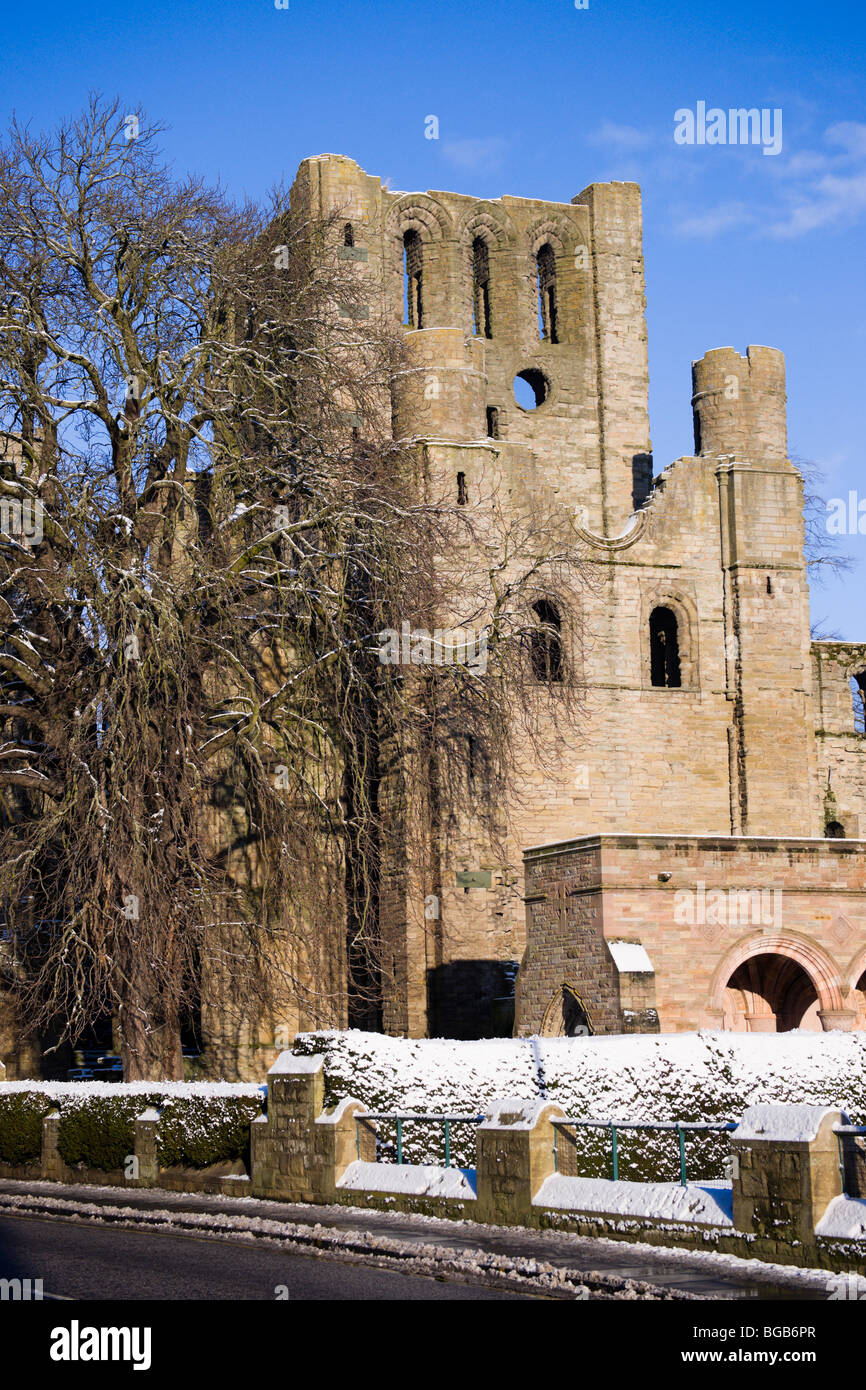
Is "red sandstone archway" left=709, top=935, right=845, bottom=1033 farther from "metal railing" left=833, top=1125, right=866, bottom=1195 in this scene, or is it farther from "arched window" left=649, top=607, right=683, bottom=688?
"metal railing" left=833, top=1125, right=866, bottom=1195

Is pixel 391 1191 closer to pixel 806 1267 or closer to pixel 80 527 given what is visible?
pixel 806 1267

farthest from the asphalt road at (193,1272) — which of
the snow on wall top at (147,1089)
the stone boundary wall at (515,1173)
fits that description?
the snow on wall top at (147,1089)

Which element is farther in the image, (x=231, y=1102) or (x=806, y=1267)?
(x=231, y=1102)

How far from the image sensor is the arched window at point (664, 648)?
3562cm

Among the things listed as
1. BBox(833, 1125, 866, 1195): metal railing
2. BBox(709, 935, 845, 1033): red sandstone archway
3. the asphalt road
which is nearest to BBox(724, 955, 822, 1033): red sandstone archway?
BBox(709, 935, 845, 1033): red sandstone archway

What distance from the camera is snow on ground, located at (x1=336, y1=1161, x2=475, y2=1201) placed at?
49.1 feet

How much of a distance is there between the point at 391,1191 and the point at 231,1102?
3.46m

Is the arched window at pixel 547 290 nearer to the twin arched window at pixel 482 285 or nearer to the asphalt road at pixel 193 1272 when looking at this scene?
the twin arched window at pixel 482 285

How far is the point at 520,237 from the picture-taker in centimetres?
3947

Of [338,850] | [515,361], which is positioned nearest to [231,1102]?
[338,850]

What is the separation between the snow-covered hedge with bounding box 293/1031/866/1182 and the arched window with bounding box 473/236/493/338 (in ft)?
80.3

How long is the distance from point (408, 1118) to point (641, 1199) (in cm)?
322

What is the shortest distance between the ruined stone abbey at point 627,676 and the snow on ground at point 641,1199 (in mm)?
9642

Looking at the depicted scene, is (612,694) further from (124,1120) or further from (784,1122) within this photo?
(784,1122)
